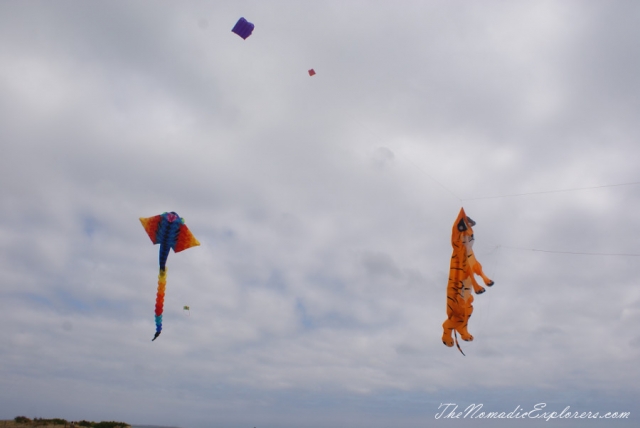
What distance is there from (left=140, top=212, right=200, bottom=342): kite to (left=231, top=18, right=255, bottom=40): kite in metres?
16.8

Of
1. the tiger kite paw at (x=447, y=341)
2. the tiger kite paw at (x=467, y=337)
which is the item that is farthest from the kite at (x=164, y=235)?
the tiger kite paw at (x=467, y=337)

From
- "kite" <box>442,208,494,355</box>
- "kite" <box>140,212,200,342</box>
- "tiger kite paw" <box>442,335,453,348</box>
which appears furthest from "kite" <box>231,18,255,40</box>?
"tiger kite paw" <box>442,335,453,348</box>

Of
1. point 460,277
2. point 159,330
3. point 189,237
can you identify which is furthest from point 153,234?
Result: point 460,277

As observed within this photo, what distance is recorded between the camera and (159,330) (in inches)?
1451

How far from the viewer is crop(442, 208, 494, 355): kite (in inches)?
1205

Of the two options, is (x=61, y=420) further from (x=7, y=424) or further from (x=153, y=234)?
(x=153, y=234)

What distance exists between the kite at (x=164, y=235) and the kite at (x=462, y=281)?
23.2 metres

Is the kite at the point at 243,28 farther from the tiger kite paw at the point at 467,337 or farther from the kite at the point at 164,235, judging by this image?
the tiger kite paw at the point at 467,337

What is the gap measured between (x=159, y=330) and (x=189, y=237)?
8376mm

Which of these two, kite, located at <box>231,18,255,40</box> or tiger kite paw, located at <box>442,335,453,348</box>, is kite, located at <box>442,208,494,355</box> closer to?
tiger kite paw, located at <box>442,335,453,348</box>

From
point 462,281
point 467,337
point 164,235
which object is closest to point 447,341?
point 467,337

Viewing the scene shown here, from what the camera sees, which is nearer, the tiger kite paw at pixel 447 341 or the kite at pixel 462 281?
the kite at pixel 462 281

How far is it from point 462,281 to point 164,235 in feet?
82.6

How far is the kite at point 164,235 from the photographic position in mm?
37500
